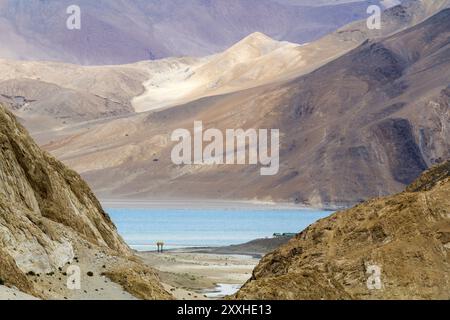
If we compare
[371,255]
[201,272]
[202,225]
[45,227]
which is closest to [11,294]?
[45,227]

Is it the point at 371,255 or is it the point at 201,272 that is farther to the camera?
the point at 201,272

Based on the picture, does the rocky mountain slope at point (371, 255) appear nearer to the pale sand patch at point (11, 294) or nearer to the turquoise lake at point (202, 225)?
the pale sand patch at point (11, 294)

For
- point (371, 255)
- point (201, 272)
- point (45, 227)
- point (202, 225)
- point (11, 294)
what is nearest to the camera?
point (11, 294)

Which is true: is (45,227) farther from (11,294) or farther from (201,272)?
(201,272)

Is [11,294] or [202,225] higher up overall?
[202,225]

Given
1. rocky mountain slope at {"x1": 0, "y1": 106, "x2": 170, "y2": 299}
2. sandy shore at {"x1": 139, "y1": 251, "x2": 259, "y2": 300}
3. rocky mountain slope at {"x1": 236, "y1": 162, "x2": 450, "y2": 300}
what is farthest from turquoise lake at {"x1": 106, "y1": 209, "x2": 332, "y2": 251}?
rocky mountain slope at {"x1": 236, "y1": 162, "x2": 450, "y2": 300}

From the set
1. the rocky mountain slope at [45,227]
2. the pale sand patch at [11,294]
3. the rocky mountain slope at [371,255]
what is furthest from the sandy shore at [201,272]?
the pale sand patch at [11,294]
